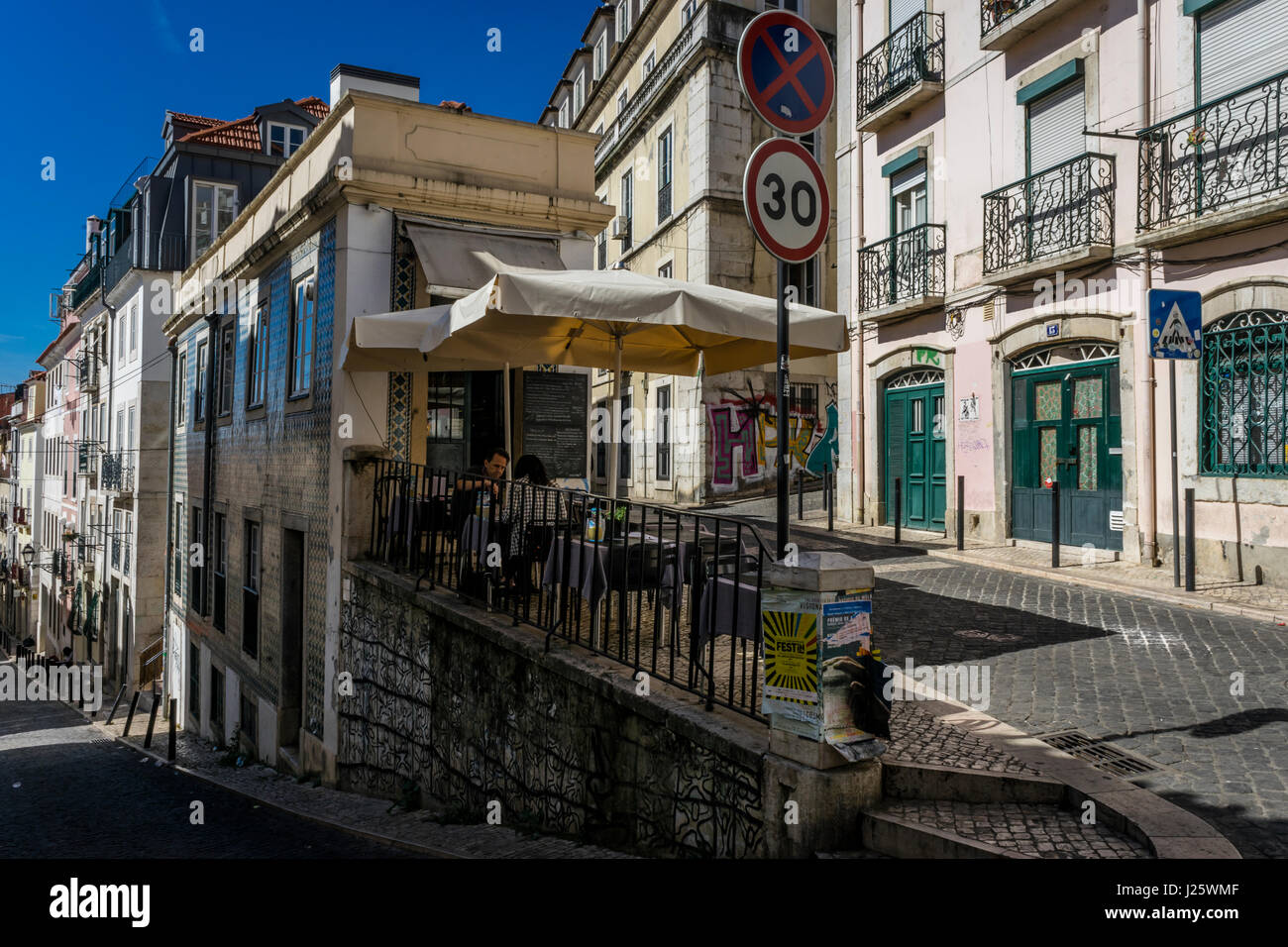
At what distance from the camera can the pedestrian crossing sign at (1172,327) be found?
27.6 feet

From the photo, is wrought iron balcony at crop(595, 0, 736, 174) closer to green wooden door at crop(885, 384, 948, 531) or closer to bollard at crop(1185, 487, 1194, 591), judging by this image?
green wooden door at crop(885, 384, 948, 531)

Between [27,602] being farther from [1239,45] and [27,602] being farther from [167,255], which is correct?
[1239,45]

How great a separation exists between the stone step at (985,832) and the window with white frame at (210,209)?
23311mm

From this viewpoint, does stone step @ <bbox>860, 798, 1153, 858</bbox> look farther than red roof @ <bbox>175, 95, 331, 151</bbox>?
No

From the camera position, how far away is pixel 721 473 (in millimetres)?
21609

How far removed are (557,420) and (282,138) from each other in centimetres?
1794

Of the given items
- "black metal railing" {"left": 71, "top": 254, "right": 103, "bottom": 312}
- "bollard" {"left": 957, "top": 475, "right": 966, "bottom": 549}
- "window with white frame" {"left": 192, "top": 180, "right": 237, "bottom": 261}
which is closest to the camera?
"bollard" {"left": 957, "top": 475, "right": 966, "bottom": 549}

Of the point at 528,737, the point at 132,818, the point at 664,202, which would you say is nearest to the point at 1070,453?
the point at 528,737

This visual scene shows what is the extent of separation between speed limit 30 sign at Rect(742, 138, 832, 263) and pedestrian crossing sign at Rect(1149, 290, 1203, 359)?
579cm

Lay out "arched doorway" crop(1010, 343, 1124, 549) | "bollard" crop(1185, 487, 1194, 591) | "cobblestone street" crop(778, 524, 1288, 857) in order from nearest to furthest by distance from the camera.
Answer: "cobblestone street" crop(778, 524, 1288, 857) < "bollard" crop(1185, 487, 1194, 591) < "arched doorway" crop(1010, 343, 1124, 549)

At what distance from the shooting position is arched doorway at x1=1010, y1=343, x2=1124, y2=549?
1122 cm

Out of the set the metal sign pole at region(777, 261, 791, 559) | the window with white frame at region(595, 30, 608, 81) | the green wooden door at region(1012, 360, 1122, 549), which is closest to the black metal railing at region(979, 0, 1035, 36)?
the green wooden door at region(1012, 360, 1122, 549)
